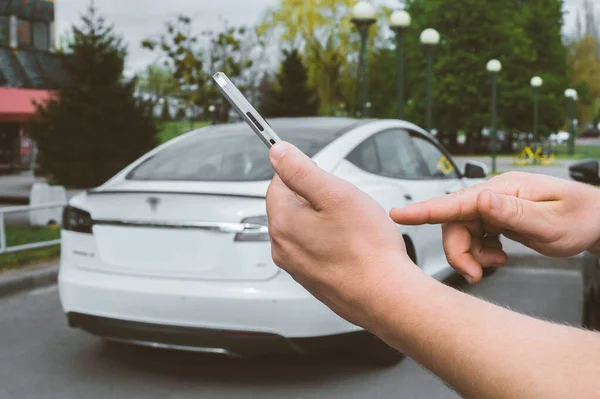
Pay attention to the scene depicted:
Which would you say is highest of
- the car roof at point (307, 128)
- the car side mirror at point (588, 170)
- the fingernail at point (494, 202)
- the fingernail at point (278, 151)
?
the fingernail at point (278, 151)

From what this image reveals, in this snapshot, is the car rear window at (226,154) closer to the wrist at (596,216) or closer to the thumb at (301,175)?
the wrist at (596,216)

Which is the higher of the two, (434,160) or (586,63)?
(586,63)

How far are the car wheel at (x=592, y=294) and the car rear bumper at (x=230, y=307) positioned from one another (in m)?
1.30

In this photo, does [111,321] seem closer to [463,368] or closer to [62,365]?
[62,365]

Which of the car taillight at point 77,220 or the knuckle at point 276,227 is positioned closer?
the knuckle at point 276,227

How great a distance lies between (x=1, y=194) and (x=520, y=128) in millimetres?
35782

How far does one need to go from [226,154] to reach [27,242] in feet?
17.2

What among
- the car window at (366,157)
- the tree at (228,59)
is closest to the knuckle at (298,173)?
the car window at (366,157)

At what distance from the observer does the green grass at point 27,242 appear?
26.7ft

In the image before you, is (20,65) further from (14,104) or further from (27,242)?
(27,242)

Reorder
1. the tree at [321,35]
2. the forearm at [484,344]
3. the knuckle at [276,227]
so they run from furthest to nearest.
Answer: the tree at [321,35]
the knuckle at [276,227]
the forearm at [484,344]

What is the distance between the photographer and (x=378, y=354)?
4.59 meters

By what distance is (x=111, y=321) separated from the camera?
13.9 ft

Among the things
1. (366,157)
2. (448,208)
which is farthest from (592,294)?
(448,208)
